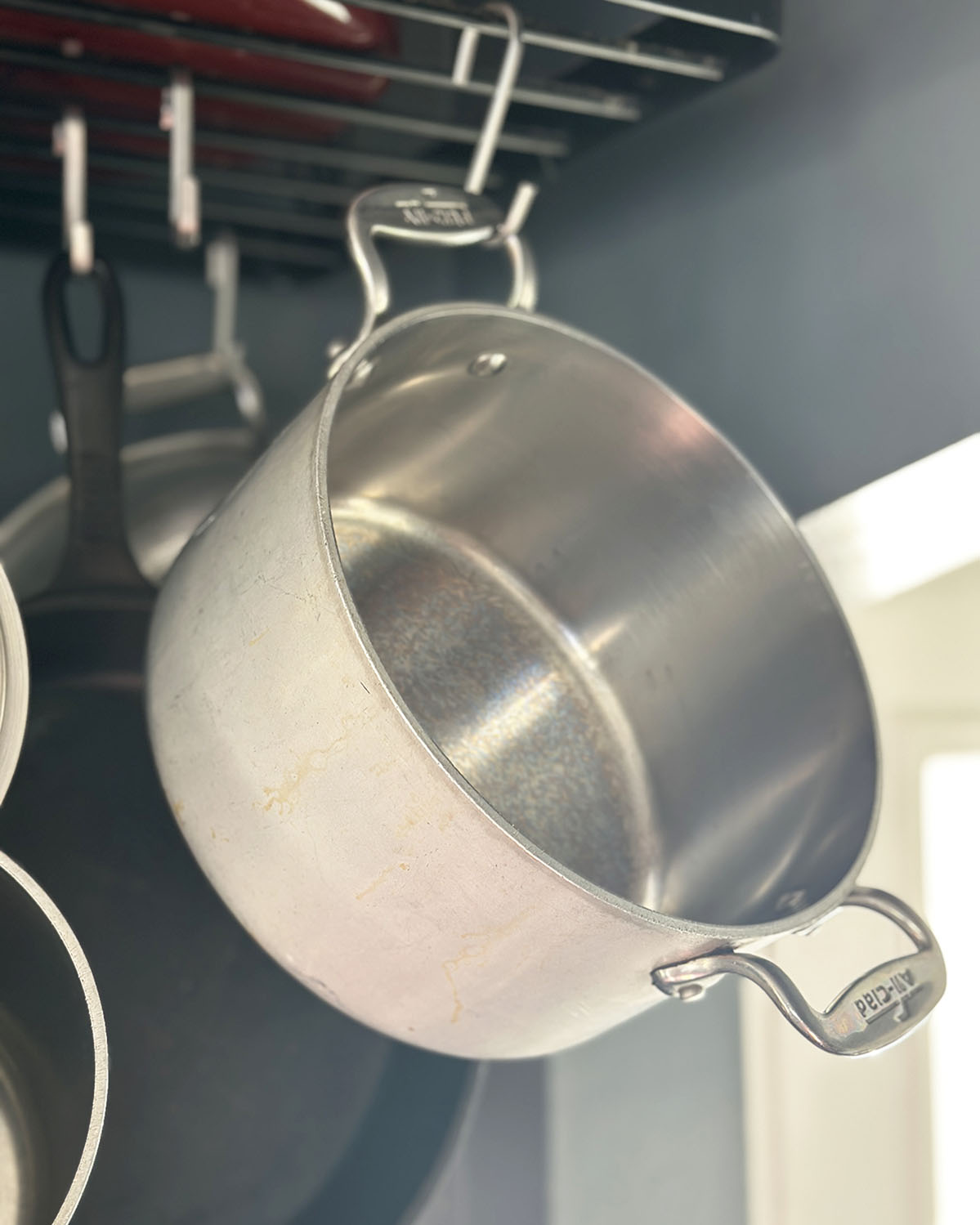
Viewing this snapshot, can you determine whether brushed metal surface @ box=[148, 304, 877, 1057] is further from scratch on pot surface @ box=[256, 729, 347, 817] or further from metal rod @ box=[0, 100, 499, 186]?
metal rod @ box=[0, 100, 499, 186]

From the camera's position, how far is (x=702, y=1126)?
712mm

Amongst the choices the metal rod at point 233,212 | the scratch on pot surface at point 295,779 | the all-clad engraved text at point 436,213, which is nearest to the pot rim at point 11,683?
the scratch on pot surface at point 295,779

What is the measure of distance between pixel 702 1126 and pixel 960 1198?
0.14 meters

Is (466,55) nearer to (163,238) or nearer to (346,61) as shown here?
(346,61)

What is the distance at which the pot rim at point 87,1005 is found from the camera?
0.46 metres

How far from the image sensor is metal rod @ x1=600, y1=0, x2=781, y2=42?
1.85ft

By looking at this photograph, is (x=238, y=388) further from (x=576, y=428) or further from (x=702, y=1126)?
(x=702, y=1126)

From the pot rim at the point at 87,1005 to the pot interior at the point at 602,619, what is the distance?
0.18 metres

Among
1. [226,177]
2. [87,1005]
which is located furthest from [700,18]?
[87,1005]

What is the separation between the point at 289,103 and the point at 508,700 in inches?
12.7

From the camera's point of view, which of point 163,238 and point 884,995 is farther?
point 163,238

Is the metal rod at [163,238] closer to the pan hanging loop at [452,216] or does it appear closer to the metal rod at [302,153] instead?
the metal rod at [302,153]

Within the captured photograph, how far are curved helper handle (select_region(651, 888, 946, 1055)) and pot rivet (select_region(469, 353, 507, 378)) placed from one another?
0.29 meters

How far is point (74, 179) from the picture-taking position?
638mm
